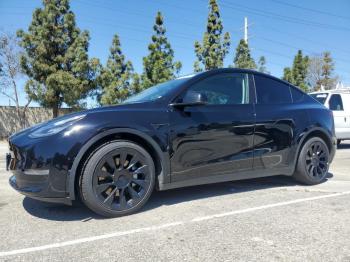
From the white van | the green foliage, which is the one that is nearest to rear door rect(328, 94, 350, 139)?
the white van

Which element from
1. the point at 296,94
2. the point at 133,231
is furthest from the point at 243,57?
the point at 133,231

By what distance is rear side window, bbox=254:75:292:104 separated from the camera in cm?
452

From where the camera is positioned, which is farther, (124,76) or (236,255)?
(124,76)

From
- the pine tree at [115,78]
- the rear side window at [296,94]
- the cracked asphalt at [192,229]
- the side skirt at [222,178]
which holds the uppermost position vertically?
the pine tree at [115,78]

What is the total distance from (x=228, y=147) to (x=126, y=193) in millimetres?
1317

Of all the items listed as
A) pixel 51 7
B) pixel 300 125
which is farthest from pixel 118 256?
pixel 51 7

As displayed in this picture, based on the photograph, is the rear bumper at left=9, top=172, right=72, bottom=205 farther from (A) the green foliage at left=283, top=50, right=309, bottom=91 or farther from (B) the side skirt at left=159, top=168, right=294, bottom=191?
(A) the green foliage at left=283, top=50, right=309, bottom=91

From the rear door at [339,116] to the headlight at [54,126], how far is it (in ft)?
29.7

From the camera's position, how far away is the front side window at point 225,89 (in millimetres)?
4102

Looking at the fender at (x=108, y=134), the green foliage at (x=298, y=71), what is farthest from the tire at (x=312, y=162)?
the green foliage at (x=298, y=71)

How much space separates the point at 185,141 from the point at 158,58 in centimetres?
1371

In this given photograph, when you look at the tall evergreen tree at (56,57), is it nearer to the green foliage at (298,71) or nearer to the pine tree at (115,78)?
the pine tree at (115,78)

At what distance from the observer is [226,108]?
4.10 meters

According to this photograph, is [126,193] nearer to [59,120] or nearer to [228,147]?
[59,120]
